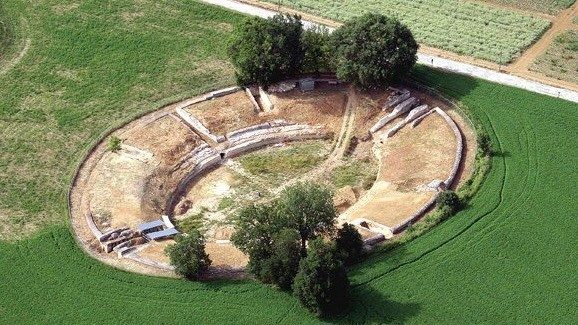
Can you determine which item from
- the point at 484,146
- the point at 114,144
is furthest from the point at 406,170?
the point at 114,144

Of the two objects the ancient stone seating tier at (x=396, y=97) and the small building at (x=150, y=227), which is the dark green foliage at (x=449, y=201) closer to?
the ancient stone seating tier at (x=396, y=97)

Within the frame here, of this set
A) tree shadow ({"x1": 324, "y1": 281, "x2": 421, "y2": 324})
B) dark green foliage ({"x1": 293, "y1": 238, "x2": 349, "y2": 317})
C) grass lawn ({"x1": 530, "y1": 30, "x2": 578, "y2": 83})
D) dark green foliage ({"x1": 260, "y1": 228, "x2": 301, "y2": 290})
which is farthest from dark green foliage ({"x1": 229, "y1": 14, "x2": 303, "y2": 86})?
tree shadow ({"x1": 324, "y1": 281, "x2": 421, "y2": 324})

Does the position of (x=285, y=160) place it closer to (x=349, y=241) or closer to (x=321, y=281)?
(x=349, y=241)

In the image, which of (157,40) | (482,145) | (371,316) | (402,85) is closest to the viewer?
(371,316)

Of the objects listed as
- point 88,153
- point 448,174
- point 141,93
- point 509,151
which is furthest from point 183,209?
point 509,151

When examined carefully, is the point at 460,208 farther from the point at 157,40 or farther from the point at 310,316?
the point at 157,40

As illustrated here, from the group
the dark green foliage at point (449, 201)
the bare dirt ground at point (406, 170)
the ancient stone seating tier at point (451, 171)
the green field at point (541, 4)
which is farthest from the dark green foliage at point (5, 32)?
the green field at point (541, 4)
